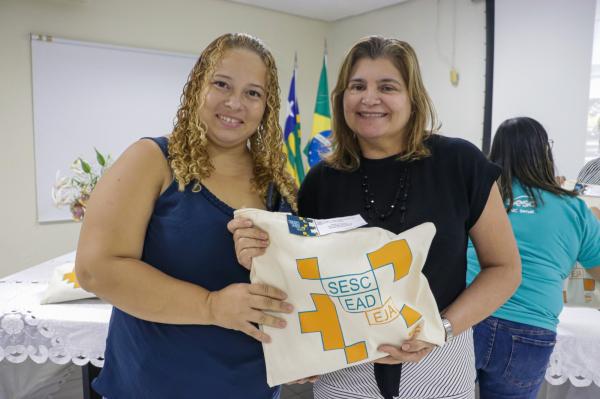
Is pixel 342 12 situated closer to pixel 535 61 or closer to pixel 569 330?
pixel 535 61

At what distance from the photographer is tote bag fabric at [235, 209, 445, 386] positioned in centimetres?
80

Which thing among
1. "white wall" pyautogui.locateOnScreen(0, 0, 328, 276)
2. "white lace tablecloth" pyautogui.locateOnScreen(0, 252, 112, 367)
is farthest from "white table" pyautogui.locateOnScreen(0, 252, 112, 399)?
"white wall" pyautogui.locateOnScreen(0, 0, 328, 276)

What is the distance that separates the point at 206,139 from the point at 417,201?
501mm

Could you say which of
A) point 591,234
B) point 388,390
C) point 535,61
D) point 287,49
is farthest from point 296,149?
point 388,390

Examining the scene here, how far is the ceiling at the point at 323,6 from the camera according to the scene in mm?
4261

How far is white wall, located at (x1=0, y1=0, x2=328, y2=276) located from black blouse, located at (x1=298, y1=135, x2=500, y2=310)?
3.26 m

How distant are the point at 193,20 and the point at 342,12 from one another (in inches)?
60.7

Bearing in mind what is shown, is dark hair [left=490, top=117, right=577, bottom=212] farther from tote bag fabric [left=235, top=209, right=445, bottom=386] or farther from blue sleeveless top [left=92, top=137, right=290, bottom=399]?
blue sleeveless top [left=92, top=137, right=290, bottom=399]

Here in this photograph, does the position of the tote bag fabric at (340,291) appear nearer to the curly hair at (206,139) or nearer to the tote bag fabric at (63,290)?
the curly hair at (206,139)

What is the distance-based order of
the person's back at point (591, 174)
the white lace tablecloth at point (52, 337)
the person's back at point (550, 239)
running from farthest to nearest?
the person's back at point (591, 174) < the white lace tablecloth at point (52, 337) < the person's back at point (550, 239)

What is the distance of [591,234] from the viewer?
1529mm

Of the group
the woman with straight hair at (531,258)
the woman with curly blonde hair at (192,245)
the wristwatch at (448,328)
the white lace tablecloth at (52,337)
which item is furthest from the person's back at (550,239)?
Result: the white lace tablecloth at (52,337)

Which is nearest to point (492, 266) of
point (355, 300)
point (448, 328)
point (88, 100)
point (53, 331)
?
point (448, 328)

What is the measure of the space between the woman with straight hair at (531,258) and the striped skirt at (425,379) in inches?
18.3
